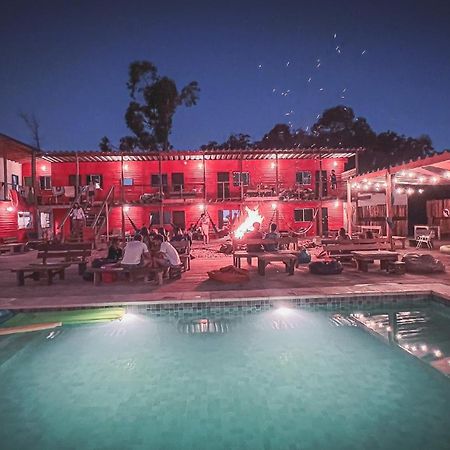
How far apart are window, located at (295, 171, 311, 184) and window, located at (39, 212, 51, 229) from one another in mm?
16325

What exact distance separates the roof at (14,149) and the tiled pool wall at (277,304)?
48.8 ft

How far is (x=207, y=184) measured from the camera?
83.0 ft

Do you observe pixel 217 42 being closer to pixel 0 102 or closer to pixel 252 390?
pixel 252 390

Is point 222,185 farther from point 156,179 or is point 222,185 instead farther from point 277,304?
point 277,304

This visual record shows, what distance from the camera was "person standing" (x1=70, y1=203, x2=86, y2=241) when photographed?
2025cm

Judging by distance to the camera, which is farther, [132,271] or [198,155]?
[198,155]

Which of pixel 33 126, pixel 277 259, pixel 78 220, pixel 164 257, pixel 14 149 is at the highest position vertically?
pixel 33 126

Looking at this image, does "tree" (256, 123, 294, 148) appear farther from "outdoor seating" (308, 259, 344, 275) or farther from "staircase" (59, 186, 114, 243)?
"outdoor seating" (308, 259, 344, 275)

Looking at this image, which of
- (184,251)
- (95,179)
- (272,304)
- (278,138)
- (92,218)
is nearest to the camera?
(272,304)

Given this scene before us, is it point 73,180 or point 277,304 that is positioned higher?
point 73,180

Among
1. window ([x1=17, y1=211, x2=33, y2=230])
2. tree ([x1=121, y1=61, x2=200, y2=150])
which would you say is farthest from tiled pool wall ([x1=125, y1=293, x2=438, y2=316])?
tree ([x1=121, y1=61, x2=200, y2=150])

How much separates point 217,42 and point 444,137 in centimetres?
4425

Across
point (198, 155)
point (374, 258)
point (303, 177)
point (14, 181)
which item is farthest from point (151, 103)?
point (374, 258)

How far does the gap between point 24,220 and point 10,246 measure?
17.9 ft
